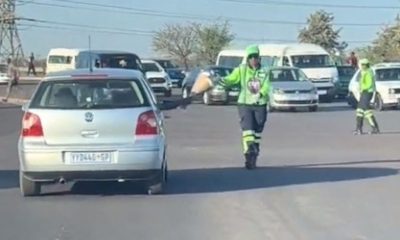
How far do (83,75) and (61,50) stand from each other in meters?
60.2

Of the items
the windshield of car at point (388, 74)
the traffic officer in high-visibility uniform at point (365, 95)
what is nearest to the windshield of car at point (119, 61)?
the windshield of car at point (388, 74)

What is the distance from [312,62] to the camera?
158ft

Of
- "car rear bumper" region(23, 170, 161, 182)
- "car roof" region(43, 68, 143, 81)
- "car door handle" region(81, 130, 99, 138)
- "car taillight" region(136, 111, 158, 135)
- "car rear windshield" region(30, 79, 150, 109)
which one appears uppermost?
"car roof" region(43, 68, 143, 81)

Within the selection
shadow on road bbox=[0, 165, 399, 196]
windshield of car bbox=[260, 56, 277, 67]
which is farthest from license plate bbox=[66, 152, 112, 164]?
windshield of car bbox=[260, 56, 277, 67]

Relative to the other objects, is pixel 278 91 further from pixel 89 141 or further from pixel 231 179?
pixel 89 141

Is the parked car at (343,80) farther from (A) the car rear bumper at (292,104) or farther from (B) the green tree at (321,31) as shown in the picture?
(B) the green tree at (321,31)

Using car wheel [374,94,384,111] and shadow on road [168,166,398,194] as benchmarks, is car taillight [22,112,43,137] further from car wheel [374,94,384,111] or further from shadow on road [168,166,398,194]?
car wheel [374,94,384,111]

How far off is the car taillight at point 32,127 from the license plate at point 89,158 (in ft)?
1.47

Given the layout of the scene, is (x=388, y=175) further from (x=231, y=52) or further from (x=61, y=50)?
(x=61, y=50)

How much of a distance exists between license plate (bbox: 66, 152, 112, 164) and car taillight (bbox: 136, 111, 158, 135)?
450mm

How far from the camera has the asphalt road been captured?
10641 mm

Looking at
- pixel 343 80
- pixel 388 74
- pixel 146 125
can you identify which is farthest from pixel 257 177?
pixel 343 80

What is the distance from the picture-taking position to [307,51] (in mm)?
48562

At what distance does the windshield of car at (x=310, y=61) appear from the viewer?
4803 cm
